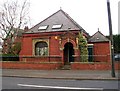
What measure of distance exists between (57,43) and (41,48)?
8.51ft

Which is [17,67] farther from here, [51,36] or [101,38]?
[101,38]

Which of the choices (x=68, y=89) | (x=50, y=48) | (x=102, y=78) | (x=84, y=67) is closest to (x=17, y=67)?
(x=50, y=48)

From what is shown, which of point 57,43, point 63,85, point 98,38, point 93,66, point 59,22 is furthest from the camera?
point 98,38

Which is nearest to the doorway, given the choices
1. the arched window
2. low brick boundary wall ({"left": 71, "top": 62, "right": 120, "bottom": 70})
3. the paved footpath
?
the arched window

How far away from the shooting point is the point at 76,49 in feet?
104

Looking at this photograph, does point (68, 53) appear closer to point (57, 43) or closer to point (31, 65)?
point (57, 43)

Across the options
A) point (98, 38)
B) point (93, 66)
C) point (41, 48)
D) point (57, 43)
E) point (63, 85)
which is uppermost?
point (98, 38)

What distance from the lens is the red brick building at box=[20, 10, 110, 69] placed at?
106 ft

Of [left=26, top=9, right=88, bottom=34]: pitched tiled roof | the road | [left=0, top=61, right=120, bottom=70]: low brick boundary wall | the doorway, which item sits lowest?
the road

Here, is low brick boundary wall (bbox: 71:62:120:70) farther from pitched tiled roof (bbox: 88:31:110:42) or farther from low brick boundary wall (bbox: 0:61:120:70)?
pitched tiled roof (bbox: 88:31:110:42)

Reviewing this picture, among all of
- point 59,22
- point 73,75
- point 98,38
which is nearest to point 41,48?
point 59,22

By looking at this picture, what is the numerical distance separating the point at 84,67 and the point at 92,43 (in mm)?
9142

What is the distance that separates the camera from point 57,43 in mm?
34312

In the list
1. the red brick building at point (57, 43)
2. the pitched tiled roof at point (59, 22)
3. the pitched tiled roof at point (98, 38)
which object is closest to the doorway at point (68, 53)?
Answer: the red brick building at point (57, 43)
